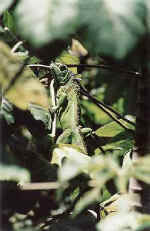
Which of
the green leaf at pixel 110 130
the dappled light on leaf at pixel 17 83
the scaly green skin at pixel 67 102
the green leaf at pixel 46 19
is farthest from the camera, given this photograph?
the green leaf at pixel 110 130

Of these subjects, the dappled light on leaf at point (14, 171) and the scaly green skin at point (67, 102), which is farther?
the scaly green skin at point (67, 102)

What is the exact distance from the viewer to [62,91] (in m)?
0.93

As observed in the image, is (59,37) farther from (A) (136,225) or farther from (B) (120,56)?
(A) (136,225)

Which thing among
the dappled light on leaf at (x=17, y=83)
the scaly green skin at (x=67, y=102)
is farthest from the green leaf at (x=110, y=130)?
the dappled light on leaf at (x=17, y=83)

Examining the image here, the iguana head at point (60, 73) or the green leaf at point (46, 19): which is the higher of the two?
the iguana head at point (60, 73)

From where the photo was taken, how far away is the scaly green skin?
875mm

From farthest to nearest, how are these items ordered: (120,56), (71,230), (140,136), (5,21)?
(5,21), (71,230), (140,136), (120,56)

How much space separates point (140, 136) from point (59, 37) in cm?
22

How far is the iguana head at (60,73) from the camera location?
0.90 metres

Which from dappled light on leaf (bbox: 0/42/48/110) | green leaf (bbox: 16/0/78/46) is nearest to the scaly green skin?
dappled light on leaf (bbox: 0/42/48/110)

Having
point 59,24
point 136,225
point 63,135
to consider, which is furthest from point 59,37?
point 63,135

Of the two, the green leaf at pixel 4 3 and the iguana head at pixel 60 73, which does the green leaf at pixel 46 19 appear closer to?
the green leaf at pixel 4 3

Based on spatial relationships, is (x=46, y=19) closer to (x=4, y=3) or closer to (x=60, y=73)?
(x=4, y=3)

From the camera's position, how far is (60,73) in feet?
2.97
